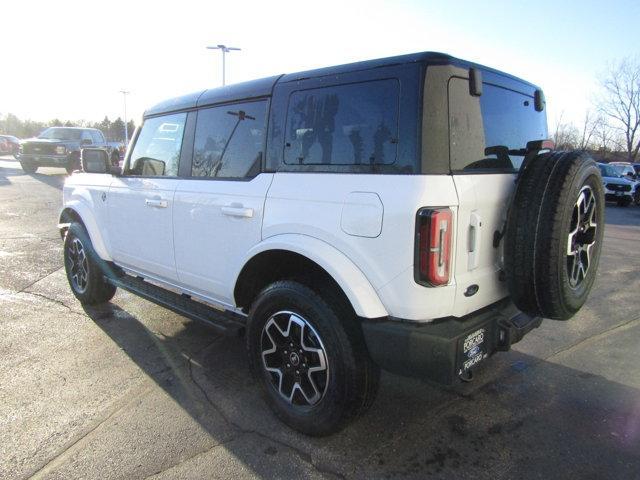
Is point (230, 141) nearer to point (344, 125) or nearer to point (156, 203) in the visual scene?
point (156, 203)

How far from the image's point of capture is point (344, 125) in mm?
2561

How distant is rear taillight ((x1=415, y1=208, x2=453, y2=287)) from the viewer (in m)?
2.15

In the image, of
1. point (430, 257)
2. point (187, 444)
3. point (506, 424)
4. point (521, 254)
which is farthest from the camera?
point (506, 424)

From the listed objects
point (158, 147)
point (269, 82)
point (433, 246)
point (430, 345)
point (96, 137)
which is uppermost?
point (96, 137)

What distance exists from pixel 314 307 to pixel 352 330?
236 millimetres

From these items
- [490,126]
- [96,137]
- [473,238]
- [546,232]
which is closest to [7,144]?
[96,137]

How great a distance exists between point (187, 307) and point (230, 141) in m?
1.27

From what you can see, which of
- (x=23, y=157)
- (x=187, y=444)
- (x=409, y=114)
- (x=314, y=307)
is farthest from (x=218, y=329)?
(x=23, y=157)

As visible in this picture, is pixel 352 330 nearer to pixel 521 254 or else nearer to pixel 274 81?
pixel 521 254

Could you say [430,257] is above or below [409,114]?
below

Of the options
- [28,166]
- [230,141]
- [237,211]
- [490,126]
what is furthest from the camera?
[28,166]

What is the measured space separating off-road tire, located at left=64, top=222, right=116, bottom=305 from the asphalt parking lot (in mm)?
211

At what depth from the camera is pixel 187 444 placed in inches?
105

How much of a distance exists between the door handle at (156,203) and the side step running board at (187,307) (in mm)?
717
